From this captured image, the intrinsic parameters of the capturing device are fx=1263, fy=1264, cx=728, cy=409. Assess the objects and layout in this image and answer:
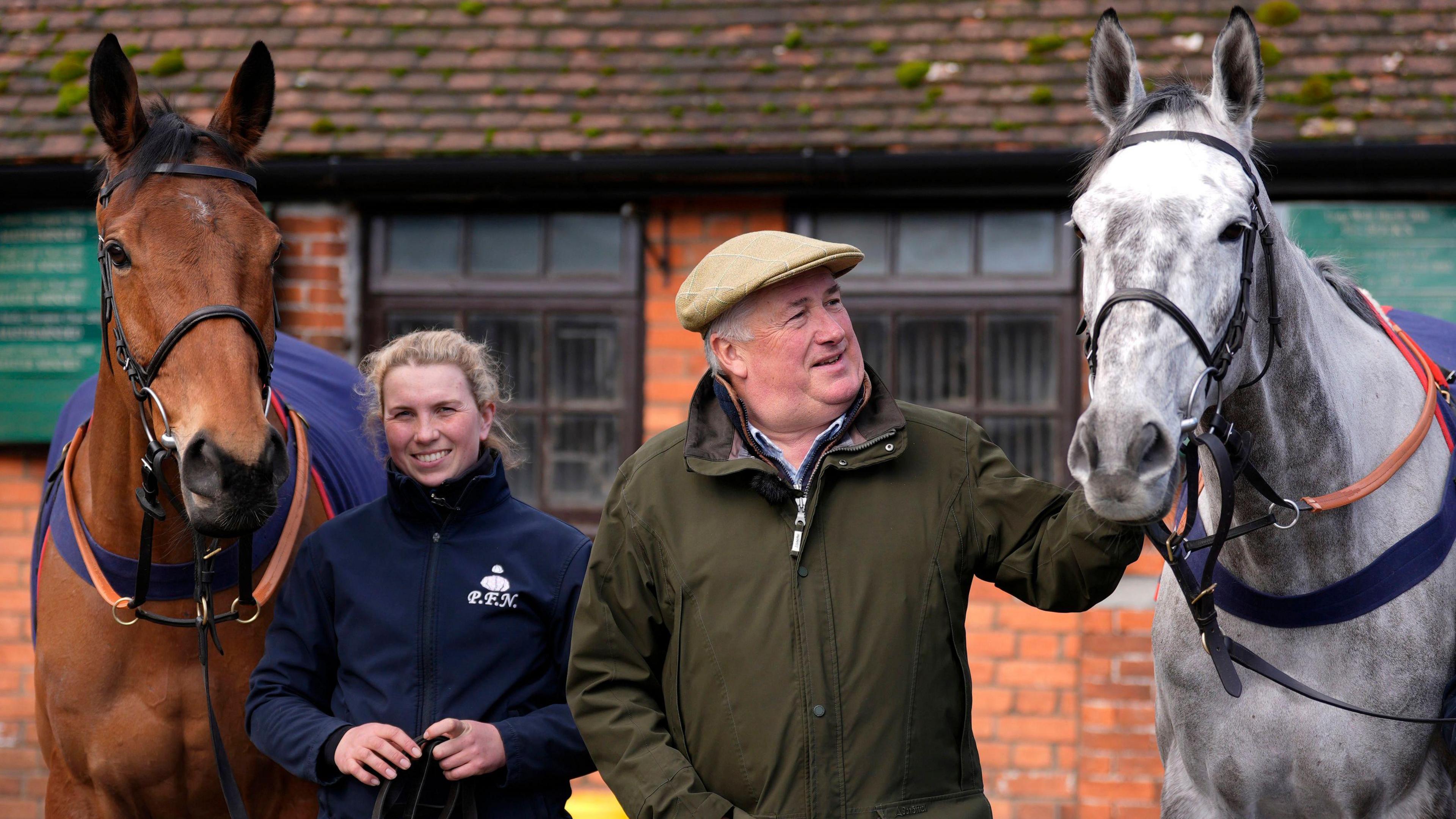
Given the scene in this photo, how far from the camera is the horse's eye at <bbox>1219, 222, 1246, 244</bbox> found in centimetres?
222

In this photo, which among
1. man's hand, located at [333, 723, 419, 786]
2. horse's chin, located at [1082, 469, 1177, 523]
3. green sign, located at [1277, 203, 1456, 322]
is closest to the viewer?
horse's chin, located at [1082, 469, 1177, 523]

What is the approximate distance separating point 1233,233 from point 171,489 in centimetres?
222

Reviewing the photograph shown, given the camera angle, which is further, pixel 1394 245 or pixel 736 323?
pixel 1394 245

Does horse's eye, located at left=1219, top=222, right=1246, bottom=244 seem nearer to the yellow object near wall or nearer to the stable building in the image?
the yellow object near wall

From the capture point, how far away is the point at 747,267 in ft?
7.77

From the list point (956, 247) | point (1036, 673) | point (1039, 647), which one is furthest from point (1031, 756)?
point (956, 247)

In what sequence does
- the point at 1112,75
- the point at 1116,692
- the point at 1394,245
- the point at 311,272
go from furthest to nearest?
the point at 311,272 → the point at 1116,692 → the point at 1394,245 → the point at 1112,75

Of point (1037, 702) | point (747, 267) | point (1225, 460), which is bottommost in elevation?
point (1037, 702)

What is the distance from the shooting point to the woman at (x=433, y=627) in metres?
2.54

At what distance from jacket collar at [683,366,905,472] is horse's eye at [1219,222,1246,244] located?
64 cm

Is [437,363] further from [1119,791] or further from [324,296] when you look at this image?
[1119,791]

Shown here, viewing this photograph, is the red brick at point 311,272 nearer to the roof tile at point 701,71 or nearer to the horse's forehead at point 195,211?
the roof tile at point 701,71

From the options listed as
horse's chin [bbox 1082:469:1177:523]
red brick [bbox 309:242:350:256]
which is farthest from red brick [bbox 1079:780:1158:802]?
red brick [bbox 309:242:350:256]

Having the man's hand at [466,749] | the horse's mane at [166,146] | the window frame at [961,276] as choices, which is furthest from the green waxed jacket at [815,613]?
the window frame at [961,276]
